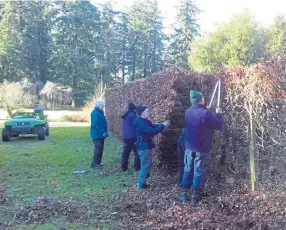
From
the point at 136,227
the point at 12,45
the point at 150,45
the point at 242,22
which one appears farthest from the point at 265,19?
the point at 136,227

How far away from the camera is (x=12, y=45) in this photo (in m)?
56.7

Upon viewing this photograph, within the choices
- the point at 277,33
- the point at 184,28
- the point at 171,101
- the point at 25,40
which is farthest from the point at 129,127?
the point at 184,28

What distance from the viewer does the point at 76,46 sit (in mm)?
57219

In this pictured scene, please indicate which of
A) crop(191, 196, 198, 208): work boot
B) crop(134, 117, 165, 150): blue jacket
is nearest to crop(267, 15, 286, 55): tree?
crop(134, 117, 165, 150): blue jacket

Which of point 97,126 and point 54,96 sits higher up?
point 54,96

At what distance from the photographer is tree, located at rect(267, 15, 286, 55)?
35.8 m

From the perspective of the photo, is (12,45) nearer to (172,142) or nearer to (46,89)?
(46,89)

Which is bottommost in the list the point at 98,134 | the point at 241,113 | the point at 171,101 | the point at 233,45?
the point at 98,134

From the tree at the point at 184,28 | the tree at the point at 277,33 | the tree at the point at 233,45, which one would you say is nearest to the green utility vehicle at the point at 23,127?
the tree at the point at 233,45

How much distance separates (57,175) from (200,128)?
448 centimetres

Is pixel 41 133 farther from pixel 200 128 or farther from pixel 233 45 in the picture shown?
pixel 233 45

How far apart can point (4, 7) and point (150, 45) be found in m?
23.4

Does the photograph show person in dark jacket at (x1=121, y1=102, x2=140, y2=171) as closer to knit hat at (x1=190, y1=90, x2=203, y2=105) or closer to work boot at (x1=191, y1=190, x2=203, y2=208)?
knit hat at (x1=190, y1=90, x2=203, y2=105)

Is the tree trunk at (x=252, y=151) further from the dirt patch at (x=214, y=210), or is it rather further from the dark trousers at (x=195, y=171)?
the dark trousers at (x=195, y=171)
